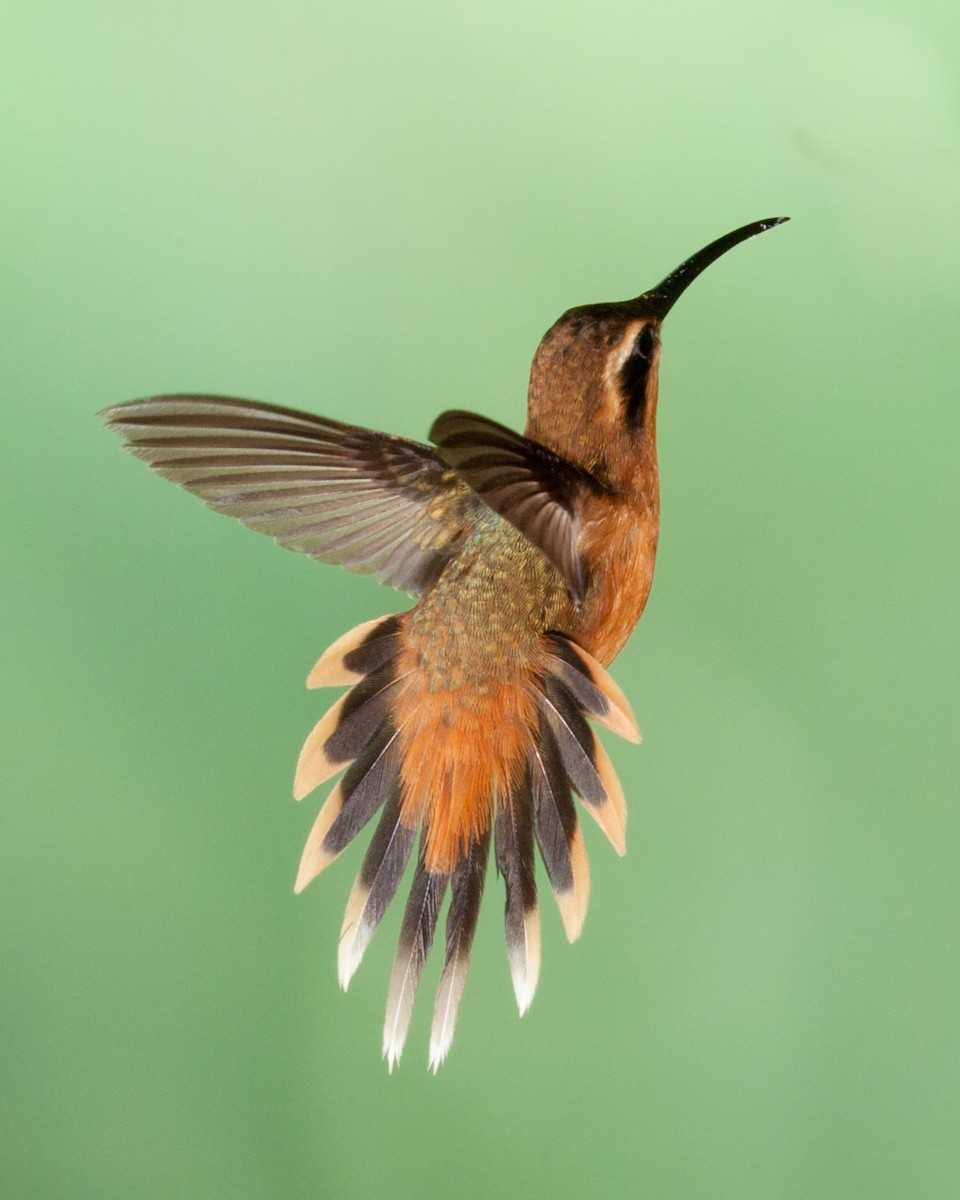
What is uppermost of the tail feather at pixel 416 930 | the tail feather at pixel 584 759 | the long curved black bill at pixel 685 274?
the long curved black bill at pixel 685 274

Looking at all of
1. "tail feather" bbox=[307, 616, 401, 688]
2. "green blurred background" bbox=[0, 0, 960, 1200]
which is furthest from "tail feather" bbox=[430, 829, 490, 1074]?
"green blurred background" bbox=[0, 0, 960, 1200]

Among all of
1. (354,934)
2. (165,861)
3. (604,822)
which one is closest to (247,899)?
(165,861)

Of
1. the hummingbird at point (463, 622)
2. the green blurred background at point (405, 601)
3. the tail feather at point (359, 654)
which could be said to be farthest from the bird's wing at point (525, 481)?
the green blurred background at point (405, 601)

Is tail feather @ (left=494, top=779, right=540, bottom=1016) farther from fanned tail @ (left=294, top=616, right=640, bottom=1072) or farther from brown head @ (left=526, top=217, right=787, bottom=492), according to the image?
brown head @ (left=526, top=217, right=787, bottom=492)

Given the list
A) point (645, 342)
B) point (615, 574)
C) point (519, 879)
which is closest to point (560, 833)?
point (519, 879)

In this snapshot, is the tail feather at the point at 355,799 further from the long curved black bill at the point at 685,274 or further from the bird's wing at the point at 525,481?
the long curved black bill at the point at 685,274

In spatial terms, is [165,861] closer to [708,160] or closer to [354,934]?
[354,934]

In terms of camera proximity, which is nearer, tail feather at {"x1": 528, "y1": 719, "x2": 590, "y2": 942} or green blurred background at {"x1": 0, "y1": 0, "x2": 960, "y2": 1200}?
tail feather at {"x1": 528, "y1": 719, "x2": 590, "y2": 942}
